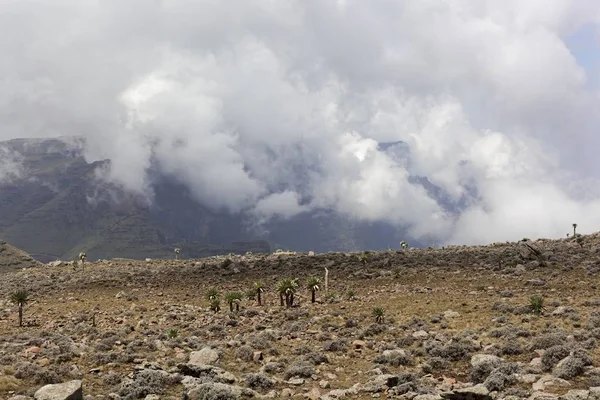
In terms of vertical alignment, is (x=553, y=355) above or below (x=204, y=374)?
above

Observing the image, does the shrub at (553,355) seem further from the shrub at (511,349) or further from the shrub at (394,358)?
the shrub at (394,358)

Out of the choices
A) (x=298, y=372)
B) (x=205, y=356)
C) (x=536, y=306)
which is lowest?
(x=298, y=372)

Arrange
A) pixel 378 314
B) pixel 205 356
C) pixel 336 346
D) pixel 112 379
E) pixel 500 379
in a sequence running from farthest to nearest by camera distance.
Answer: pixel 378 314 → pixel 336 346 → pixel 205 356 → pixel 112 379 → pixel 500 379

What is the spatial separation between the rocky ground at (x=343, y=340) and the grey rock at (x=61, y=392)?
66 mm

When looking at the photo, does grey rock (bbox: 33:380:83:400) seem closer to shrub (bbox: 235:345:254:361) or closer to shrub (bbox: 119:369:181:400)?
shrub (bbox: 119:369:181:400)

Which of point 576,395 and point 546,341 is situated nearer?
point 576,395

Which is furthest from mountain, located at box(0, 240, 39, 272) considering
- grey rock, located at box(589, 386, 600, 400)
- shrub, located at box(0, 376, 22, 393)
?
grey rock, located at box(589, 386, 600, 400)

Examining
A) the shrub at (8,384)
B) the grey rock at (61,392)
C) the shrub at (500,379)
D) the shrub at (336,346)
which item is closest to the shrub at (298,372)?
the shrub at (336,346)

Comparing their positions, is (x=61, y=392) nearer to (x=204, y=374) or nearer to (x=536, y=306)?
(x=204, y=374)

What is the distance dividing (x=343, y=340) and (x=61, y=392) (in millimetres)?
15380

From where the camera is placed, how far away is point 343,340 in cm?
2700

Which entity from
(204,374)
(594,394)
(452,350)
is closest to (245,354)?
(204,374)

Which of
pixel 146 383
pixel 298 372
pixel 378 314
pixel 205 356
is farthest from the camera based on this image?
pixel 378 314

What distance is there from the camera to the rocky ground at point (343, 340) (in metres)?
18.2
